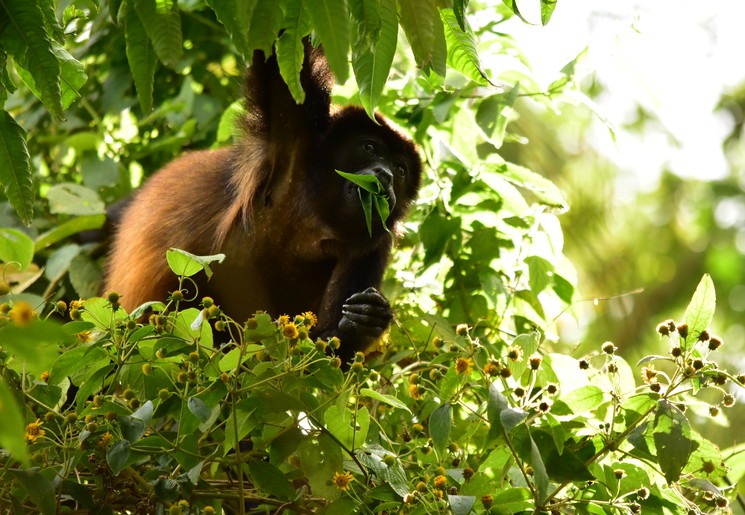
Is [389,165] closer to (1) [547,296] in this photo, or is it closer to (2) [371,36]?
(1) [547,296]

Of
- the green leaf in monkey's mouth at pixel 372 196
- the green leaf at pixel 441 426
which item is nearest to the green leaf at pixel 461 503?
the green leaf at pixel 441 426

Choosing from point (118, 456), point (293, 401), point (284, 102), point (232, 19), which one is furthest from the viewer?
point (284, 102)

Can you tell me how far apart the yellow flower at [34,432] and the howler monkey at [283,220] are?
4.88 feet

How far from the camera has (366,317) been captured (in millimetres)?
3059

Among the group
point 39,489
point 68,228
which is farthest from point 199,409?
point 68,228

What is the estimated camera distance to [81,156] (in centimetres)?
417

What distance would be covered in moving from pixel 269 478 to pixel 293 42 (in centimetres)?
95

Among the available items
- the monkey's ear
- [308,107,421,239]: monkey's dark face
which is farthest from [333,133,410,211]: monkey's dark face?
the monkey's ear

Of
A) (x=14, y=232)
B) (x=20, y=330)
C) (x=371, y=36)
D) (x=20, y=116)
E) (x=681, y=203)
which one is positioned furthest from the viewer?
(x=681, y=203)

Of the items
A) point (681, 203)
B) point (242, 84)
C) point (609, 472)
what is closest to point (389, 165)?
point (242, 84)

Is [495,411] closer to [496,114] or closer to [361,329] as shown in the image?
[361,329]

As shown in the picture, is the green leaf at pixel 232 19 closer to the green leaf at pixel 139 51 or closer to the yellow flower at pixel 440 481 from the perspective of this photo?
the green leaf at pixel 139 51

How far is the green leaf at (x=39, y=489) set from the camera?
1708mm

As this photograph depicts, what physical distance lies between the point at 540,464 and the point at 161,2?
1.24 metres
